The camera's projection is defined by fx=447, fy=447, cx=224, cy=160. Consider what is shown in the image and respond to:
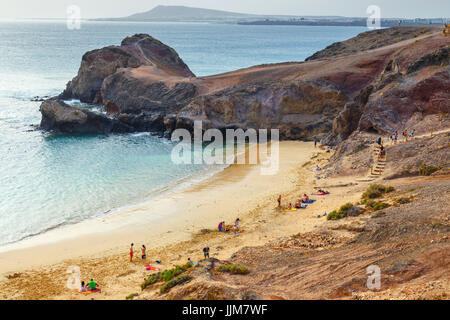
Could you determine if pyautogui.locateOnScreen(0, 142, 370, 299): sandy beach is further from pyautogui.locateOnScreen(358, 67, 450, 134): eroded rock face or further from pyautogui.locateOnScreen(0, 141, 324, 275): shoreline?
pyautogui.locateOnScreen(358, 67, 450, 134): eroded rock face

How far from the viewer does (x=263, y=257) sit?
56.3ft

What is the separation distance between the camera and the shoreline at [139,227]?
21.5 meters

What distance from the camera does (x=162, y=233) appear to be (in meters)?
23.9

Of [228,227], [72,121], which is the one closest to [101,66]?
[72,121]

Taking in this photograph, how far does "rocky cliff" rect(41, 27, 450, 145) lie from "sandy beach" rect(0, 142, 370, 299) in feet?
28.3

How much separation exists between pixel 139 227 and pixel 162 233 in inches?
66.6

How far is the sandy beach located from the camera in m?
18.7

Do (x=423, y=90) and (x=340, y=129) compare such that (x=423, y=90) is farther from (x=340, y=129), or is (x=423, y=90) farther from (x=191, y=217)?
(x=191, y=217)

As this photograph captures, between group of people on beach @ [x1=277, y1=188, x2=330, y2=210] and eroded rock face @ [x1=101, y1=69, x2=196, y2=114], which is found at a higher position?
eroded rock face @ [x1=101, y1=69, x2=196, y2=114]

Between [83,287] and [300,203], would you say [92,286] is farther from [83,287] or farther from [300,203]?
[300,203]

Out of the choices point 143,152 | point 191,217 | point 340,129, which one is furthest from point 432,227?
point 143,152

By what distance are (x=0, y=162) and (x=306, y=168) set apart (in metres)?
25.0

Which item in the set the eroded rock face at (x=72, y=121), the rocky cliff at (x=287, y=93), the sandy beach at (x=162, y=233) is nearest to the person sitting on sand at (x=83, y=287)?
the sandy beach at (x=162, y=233)

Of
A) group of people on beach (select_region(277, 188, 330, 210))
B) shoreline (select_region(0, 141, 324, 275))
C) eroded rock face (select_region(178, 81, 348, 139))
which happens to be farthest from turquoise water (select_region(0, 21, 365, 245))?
group of people on beach (select_region(277, 188, 330, 210))
